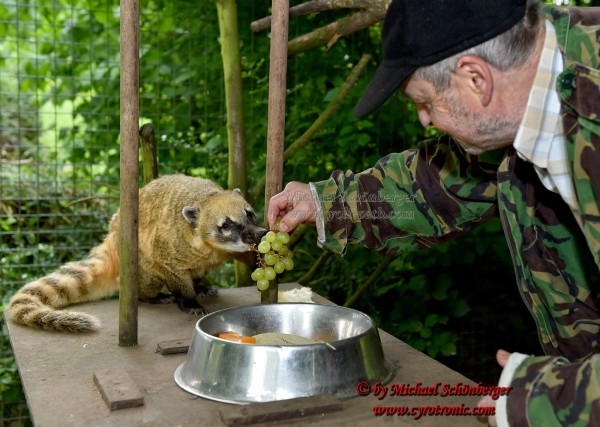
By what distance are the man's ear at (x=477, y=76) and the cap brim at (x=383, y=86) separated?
12 centimetres

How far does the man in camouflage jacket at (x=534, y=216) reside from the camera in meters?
1.54

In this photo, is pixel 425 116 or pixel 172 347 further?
pixel 172 347

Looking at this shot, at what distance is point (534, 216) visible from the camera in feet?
6.68

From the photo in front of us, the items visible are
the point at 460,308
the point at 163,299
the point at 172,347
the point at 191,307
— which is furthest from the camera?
the point at 460,308

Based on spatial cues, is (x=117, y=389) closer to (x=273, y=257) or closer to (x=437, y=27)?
(x=273, y=257)

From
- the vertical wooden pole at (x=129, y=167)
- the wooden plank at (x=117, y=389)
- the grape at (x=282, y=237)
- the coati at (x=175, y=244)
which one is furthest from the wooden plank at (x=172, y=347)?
the coati at (x=175, y=244)

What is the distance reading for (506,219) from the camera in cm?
209

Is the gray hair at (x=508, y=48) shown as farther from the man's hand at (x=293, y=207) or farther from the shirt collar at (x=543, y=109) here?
the man's hand at (x=293, y=207)

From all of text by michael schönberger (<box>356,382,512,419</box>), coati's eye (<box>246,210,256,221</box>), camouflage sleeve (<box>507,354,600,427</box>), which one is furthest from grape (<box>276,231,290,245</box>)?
coati's eye (<box>246,210,256,221</box>)

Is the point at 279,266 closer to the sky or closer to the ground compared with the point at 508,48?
closer to the ground

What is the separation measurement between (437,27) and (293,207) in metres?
1.09

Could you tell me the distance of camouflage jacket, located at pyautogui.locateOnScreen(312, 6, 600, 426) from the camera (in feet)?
5.05

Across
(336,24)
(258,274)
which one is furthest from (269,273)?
(336,24)

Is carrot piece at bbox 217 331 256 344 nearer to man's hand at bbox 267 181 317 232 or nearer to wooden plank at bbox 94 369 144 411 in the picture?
wooden plank at bbox 94 369 144 411
